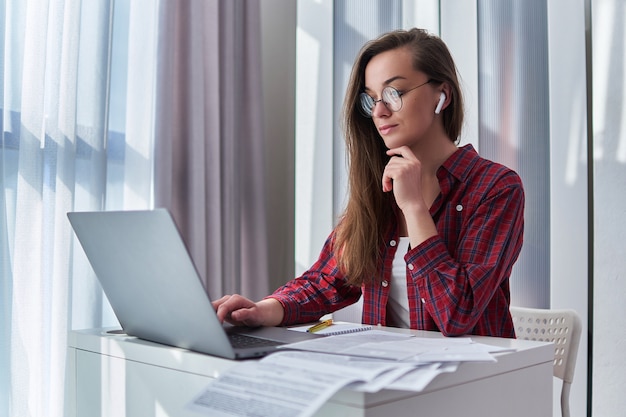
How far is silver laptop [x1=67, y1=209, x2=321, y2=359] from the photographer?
858 millimetres

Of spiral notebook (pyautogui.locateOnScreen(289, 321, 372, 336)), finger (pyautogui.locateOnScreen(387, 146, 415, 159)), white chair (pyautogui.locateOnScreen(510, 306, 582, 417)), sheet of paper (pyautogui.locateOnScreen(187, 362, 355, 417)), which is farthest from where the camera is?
white chair (pyautogui.locateOnScreen(510, 306, 582, 417))

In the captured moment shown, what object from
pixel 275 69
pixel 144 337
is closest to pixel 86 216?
pixel 144 337

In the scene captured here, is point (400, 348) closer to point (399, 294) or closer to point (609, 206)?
point (399, 294)

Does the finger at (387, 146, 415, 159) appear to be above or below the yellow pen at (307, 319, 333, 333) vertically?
above

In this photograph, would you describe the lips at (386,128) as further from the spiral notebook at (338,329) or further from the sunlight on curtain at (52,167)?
the sunlight on curtain at (52,167)

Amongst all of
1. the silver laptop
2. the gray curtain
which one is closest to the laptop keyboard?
the silver laptop

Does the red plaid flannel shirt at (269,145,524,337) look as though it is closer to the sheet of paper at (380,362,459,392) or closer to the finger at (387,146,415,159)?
the finger at (387,146,415,159)

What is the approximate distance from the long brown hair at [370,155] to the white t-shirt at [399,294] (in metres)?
0.04

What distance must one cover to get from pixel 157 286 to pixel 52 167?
3.91 ft

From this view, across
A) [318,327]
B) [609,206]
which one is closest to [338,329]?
[318,327]

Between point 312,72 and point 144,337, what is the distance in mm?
1636

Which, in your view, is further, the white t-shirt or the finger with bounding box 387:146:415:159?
the white t-shirt

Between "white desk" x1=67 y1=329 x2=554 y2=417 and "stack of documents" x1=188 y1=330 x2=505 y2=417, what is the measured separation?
0.08 feet

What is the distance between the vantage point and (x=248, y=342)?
100cm
